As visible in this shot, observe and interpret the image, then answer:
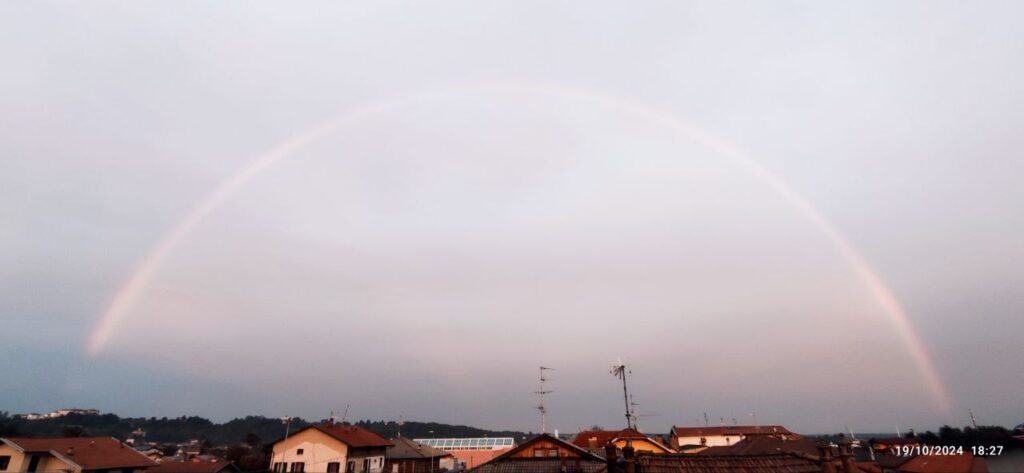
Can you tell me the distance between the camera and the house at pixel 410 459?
2620 inches

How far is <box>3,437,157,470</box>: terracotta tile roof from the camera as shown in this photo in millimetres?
44250

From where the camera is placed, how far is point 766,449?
47.3 m

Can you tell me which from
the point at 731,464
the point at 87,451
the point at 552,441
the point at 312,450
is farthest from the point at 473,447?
the point at 731,464

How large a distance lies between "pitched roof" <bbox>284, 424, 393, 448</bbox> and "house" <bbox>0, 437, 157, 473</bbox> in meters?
16.6

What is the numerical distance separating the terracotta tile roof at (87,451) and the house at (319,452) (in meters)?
12.6

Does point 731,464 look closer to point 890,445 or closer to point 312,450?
point 312,450

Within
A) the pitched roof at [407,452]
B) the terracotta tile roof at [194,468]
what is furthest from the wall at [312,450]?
the pitched roof at [407,452]

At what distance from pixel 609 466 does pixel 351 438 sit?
44361 millimetres

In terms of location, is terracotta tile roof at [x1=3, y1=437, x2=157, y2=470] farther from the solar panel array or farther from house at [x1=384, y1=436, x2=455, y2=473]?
the solar panel array

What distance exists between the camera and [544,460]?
38.6 metres

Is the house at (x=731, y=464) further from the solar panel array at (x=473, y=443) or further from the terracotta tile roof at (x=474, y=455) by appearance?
the solar panel array at (x=473, y=443)

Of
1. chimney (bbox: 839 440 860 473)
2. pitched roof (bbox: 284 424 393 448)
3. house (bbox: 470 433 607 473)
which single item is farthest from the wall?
chimney (bbox: 839 440 860 473)

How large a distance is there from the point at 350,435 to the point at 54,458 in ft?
90.4

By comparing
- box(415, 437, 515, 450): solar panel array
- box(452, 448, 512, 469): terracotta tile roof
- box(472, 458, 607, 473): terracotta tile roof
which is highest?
box(472, 458, 607, 473): terracotta tile roof
